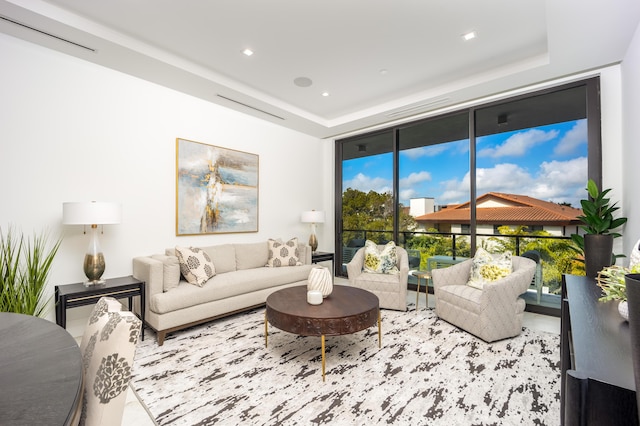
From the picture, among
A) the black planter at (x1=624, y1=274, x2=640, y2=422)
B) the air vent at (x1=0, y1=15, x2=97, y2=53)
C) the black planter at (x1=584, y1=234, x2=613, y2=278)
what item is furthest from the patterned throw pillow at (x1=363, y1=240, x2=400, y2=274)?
the air vent at (x1=0, y1=15, x2=97, y2=53)

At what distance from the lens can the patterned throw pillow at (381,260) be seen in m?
4.22

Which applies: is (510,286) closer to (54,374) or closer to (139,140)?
(54,374)

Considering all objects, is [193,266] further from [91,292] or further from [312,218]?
[312,218]

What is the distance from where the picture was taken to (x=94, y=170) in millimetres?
3297

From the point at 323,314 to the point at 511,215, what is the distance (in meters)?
3.30

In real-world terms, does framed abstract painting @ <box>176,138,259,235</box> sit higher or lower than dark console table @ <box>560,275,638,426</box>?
higher

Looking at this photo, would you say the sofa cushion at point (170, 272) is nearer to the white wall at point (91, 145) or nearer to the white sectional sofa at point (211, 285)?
the white sectional sofa at point (211, 285)

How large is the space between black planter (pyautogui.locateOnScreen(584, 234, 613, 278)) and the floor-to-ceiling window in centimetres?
106

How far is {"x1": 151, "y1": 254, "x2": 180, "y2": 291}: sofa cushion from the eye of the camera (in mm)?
3174

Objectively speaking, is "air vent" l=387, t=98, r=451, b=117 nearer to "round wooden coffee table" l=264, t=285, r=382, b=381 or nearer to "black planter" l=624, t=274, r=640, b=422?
"round wooden coffee table" l=264, t=285, r=382, b=381

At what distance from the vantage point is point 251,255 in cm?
446

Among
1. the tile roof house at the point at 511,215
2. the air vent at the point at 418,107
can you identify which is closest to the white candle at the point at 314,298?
the tile roof house at the point at 511,215

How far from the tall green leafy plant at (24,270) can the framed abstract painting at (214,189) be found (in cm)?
136

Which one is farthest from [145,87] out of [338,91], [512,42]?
[512,42]
